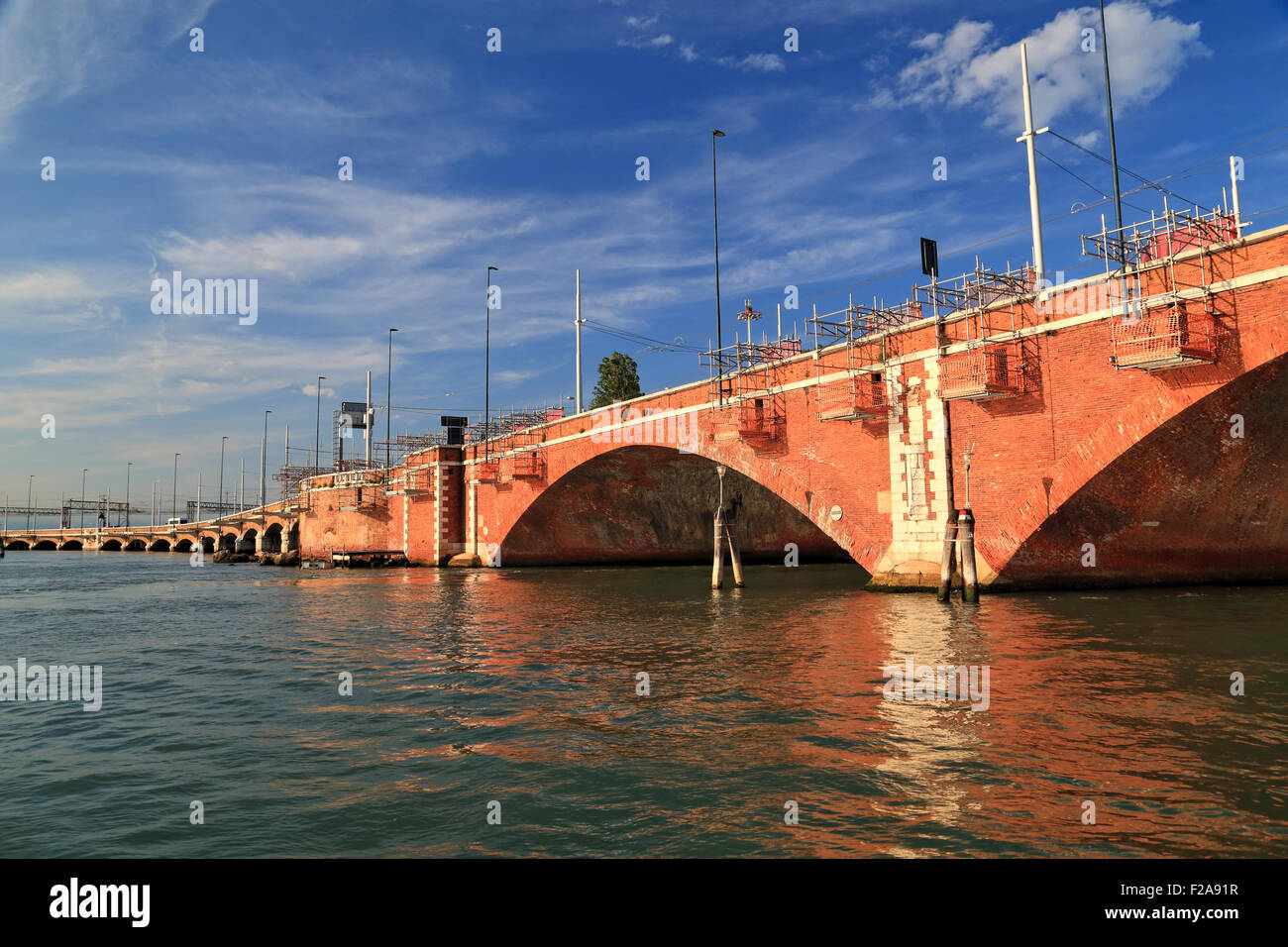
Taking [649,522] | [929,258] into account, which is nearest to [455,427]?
[649,522]

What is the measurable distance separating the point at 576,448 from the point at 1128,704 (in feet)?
112

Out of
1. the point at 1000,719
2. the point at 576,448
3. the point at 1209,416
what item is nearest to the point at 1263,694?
→ the point at 1000,719

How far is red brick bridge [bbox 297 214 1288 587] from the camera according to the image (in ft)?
57.3

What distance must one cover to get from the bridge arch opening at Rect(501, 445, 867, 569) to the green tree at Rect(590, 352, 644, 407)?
25.0 metres

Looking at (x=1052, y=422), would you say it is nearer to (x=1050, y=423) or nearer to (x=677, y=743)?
(x=1050, y=423)

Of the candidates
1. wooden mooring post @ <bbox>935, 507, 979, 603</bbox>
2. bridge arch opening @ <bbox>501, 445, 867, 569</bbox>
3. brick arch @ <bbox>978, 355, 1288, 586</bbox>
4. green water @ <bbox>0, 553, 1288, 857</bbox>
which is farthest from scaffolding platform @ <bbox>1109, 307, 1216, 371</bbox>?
bridge arch opening @ <bbox>501, 445, 867, 569</bbox>

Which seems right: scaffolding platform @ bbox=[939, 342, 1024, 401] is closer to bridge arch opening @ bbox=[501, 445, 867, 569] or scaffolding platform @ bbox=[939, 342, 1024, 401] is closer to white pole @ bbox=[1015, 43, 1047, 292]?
white pole @ bbox=[1015, 43, 1047, 292]

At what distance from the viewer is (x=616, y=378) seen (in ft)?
247

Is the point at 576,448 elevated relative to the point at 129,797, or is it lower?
elevated

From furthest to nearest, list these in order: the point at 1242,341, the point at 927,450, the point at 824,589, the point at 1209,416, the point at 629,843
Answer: the point at 824,589
the point at 927,450
the point at 1209,416
the point at 1242,341
the point at 629,843

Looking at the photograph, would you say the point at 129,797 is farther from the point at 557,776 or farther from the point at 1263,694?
the point at 1263,694

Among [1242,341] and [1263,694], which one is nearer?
[1263,694]

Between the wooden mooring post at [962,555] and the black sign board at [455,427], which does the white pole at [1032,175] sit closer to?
the wooden mooring post at [962,555]
